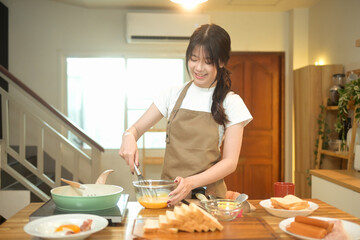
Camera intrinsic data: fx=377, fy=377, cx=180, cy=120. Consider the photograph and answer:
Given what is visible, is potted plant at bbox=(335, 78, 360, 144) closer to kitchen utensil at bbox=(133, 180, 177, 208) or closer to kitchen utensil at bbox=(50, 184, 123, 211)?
kitchen utensil at bbox=(133, 180, 177, 208)

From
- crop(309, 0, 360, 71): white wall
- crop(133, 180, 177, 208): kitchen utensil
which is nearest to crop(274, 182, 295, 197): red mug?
crop(133, 180, 177, 208): kitchen utensil

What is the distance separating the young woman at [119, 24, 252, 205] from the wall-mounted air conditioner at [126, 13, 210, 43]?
3033 mm

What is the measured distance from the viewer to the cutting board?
1103mm

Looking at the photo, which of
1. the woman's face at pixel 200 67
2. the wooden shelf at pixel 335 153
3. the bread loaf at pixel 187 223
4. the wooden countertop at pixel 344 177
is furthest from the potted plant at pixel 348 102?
the bread loaf at pixel 187 223

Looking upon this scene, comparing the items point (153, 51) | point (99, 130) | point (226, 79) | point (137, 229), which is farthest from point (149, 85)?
point (137, 229)

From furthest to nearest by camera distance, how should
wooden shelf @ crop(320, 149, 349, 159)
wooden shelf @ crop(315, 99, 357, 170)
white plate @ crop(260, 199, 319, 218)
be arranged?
wooden shelf @ crop(320, 149, 349, 159), wooden shelf @ crop(315, 99, 357, 170), white plate @ crop(260, 199, 319, 218)

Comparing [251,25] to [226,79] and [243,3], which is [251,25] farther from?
[226,79]

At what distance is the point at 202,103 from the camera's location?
182cm

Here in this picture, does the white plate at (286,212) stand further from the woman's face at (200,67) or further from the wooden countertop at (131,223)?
the woman's face at (200,67)

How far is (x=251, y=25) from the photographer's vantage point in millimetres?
5043

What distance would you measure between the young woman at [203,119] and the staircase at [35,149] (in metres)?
2.01

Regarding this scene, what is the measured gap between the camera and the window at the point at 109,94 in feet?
16.5

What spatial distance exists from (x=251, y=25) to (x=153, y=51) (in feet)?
4.45

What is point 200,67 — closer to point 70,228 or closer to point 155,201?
point 155,201
